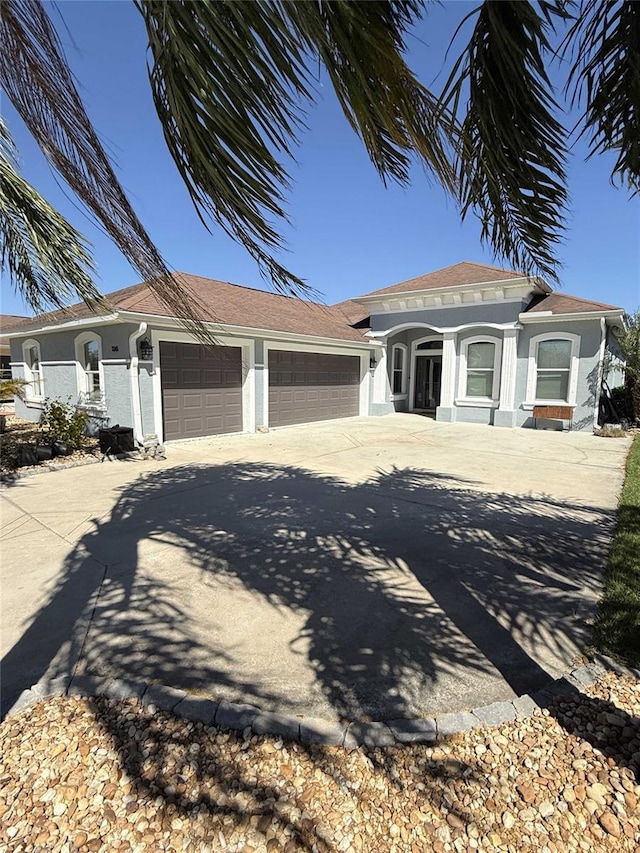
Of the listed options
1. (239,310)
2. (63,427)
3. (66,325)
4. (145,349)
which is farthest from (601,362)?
(66,325)

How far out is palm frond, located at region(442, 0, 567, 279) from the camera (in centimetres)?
186

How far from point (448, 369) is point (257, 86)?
16.4m

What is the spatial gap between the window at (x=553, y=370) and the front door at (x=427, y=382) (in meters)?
6.04

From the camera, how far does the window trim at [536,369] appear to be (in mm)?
14266

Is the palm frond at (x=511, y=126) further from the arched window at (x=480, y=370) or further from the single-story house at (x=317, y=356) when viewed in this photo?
the arched window at (x=480, y=370)

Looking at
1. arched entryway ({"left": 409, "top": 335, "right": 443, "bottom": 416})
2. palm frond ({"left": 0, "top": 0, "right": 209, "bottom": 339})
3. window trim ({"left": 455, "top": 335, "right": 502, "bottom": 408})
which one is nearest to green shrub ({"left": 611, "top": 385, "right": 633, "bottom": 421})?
window trim ({"left": 455, "top": 335, "right": 502, "bottom": 408})

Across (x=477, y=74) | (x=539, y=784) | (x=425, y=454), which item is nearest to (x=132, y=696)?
(x=539, y=784)

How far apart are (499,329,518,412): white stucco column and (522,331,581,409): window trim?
0.45m

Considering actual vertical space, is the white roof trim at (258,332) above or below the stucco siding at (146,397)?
above

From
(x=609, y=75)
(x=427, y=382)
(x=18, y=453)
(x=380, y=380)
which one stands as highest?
(x=609, y=75)

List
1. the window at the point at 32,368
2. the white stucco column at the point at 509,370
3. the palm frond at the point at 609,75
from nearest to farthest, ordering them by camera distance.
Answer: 1. the palm frond at the point at 609,75
2. the white stucco column at the point at 509,370
3. the window at the point at 32,368

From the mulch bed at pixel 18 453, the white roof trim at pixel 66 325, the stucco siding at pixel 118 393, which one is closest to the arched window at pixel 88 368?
the white roof trim at pixel 66 325

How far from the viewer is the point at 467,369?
1677 cm

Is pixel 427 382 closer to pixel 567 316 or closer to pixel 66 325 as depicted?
pixel 567 316
